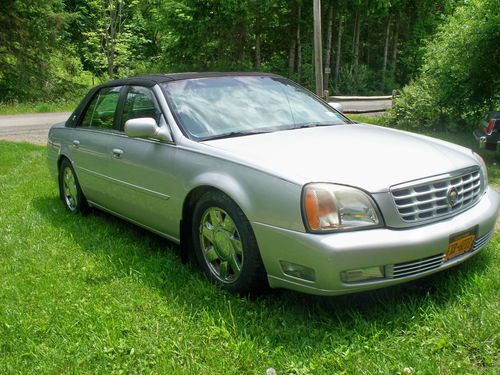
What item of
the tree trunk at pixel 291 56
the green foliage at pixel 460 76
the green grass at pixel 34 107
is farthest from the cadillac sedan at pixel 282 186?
the tree trunk at pixel 291 56

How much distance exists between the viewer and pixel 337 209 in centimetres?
291

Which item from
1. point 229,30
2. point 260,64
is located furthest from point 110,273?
point 260,64

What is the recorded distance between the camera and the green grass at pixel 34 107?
22967mm

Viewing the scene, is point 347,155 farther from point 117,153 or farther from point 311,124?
point 117,153

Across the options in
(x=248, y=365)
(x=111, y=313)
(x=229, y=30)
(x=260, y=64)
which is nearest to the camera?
Result: (x=248, y=365)

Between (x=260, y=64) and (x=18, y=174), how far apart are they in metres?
24.0

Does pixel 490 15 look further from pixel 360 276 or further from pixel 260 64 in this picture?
pixel 260 64

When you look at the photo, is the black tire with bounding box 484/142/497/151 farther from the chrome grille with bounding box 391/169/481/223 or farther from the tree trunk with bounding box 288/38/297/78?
the tree trunk with bounding box 288/38/297/78

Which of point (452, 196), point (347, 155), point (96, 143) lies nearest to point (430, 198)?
point (452, 196)

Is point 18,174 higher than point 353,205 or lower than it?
lower

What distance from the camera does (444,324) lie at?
2885mm

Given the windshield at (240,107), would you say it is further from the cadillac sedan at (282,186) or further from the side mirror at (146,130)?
the side mirror at (146,130)

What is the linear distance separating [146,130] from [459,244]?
7.43 ft

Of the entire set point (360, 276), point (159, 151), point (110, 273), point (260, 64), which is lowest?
point (260, 64)
